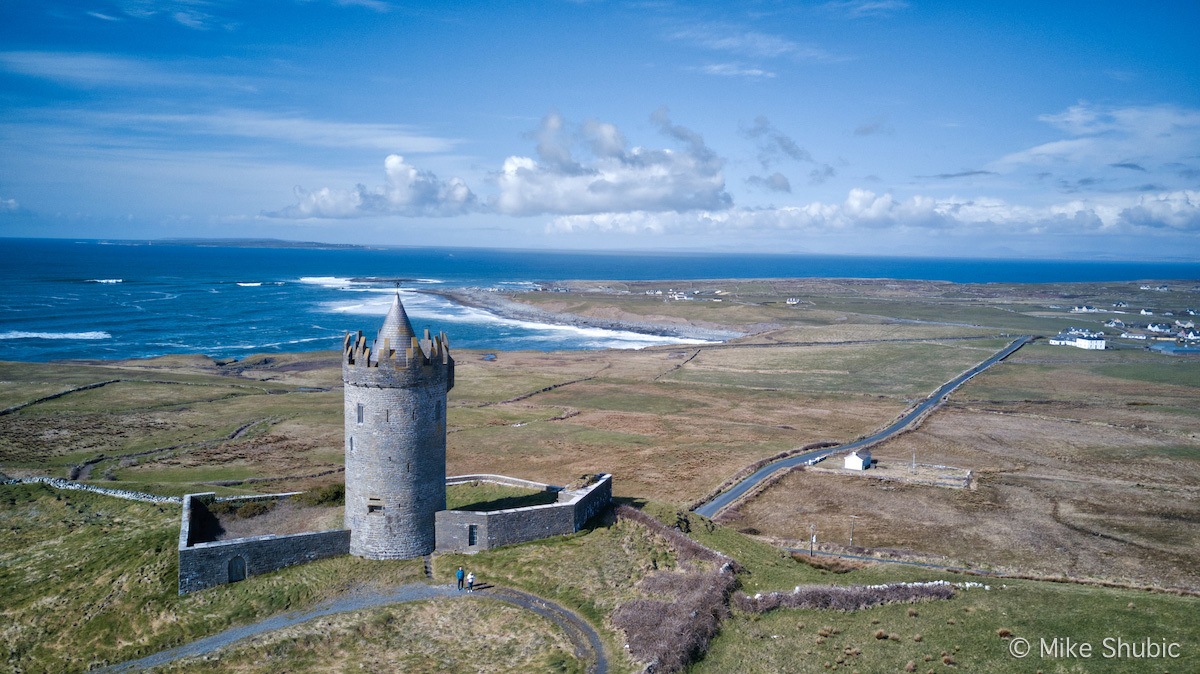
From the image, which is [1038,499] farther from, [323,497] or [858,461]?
[323,497]

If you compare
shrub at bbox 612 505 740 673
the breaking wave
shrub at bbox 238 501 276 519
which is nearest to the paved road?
shrub at bbox 612 505 740 673

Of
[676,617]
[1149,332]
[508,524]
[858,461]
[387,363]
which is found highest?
[387,363]

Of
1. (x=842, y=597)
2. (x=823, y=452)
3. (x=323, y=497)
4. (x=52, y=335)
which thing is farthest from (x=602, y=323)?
(x=842, y=597)

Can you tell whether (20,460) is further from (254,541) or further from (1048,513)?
(1048,513)

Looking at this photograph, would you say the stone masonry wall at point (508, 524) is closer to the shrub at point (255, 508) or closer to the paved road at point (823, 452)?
the shrub at point (255, 508)

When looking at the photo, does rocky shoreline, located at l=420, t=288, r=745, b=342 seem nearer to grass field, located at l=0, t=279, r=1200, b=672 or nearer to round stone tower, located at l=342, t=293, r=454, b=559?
grass field, located at l=0, t=279, r=1200, b=672

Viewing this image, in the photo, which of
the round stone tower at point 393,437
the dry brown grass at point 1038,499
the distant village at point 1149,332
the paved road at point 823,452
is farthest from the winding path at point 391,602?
the distant village at point 1149,332
